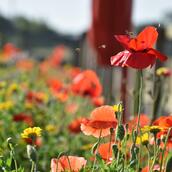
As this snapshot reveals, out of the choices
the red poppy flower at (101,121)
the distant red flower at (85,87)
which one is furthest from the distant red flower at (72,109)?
the red poppy flower at (101,121)

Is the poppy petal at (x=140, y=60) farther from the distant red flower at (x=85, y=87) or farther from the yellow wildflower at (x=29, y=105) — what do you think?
the yellow wildflower at (x=29, y=105)

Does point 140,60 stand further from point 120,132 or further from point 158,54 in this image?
point 120,132

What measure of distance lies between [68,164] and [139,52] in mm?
388

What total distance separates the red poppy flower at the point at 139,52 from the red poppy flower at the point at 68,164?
11.9 inches

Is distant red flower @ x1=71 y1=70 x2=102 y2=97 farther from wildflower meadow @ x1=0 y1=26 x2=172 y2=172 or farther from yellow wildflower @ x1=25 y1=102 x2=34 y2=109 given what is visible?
yellow wildflower @ x1=25 y1=102 x2=34 y2=109

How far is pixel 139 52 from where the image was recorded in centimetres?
210

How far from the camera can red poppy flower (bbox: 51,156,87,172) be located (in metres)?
2.08

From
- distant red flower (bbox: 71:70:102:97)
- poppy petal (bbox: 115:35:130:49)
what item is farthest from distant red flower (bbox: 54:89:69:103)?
poppy petal (bbox: 115:35:130:49)

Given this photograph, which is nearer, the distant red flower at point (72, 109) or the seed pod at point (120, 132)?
the seed pod at point (120, 132)

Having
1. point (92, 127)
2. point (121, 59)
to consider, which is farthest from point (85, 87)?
point (121, 59)

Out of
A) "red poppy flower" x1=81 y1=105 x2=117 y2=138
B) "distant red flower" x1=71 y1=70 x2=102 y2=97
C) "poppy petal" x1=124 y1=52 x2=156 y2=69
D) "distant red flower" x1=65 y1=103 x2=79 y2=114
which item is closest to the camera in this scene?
→ "poppy petal" x1=124 y1=52 x2=156 y2=69

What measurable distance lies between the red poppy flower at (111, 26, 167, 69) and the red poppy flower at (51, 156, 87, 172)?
303mm

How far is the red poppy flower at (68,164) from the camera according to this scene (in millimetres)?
2078

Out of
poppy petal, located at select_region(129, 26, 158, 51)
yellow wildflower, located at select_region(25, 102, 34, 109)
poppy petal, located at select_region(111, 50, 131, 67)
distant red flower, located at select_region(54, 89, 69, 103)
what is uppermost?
poppy petal, located at select_region(129, 26, 158, 51)
